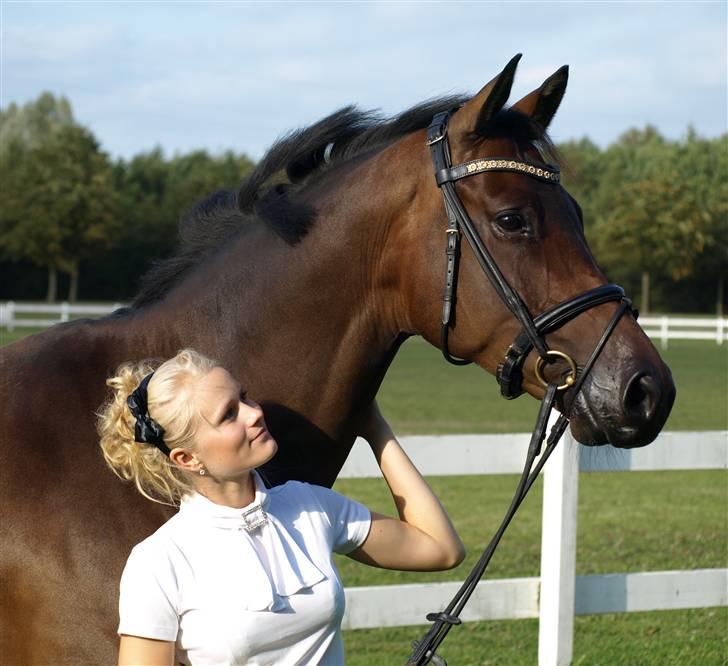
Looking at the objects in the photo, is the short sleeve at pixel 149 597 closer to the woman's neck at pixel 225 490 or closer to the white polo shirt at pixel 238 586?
the white polo shirt at pixel 238 586

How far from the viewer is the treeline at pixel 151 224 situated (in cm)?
4466

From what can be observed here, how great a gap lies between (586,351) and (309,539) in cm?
85

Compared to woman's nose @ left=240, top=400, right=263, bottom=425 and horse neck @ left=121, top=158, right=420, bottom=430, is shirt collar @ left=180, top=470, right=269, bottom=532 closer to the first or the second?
woman's nose @ left=240, top=400, right=263, bottom=425

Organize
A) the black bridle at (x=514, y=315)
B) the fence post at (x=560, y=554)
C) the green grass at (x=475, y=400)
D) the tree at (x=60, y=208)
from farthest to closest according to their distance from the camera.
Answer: the tree at (x=60, y=208) < the green grass at (x=475, y=400) < the fence post at (x=560, y=554) < the black bridle at (x=514, y=315)

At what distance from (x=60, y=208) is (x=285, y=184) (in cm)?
4289

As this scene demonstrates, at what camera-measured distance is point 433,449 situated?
229 inches

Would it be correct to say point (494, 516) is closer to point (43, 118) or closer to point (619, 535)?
point (619, 535)

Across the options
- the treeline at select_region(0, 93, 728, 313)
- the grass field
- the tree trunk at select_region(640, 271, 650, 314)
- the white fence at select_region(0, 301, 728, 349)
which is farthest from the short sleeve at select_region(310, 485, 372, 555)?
the tree trunk at select_region(640, 271, 650, 314)

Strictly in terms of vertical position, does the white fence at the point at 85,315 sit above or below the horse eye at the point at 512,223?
below

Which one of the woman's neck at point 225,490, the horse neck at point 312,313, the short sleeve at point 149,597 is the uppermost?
the horse neck at point 312,313

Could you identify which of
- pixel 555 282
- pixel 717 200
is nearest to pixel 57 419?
pixel 555 282

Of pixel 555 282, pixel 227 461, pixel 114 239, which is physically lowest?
pixel 114 239

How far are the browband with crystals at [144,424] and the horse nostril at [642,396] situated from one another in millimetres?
1138

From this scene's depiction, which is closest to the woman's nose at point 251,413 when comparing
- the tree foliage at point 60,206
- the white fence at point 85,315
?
the white fence at point 85,315
